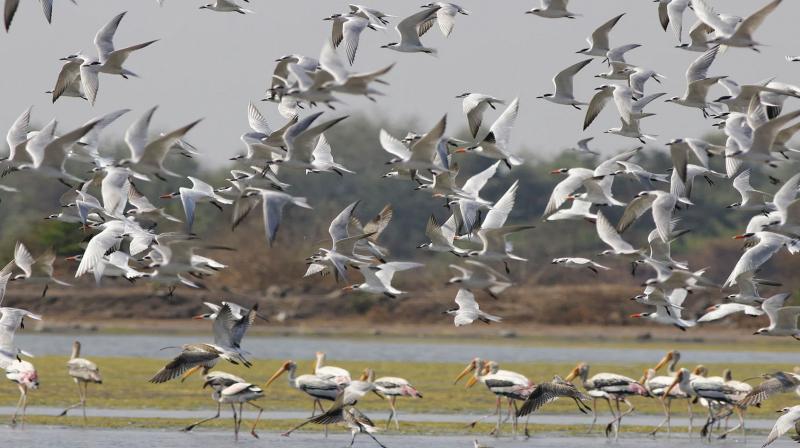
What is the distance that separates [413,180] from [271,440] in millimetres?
4504

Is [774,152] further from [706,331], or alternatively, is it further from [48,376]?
[706,331]

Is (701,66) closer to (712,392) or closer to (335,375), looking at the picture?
(712,392)

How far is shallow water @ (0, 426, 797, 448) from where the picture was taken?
71.0 feet

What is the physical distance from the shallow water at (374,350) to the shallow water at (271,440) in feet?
61.2

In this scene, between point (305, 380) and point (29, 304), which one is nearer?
point (305, 380)

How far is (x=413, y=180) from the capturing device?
22.5 m

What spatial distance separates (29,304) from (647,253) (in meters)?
38.9

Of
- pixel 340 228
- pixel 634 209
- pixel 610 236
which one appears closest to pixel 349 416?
pixel 340 228

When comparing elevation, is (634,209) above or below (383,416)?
above

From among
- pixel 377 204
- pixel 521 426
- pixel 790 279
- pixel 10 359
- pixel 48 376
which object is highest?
pixel 10 359

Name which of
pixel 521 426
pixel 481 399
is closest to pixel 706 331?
pixel 481 399

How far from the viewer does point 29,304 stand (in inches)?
2244

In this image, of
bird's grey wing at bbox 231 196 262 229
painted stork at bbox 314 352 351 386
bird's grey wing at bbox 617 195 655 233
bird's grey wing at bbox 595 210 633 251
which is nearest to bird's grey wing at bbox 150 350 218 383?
bird's grey wing at bbox 231 196 262 229

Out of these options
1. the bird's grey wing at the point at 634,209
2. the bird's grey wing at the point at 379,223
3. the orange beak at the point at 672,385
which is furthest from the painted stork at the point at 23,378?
the orange beak at the point at 672,385
